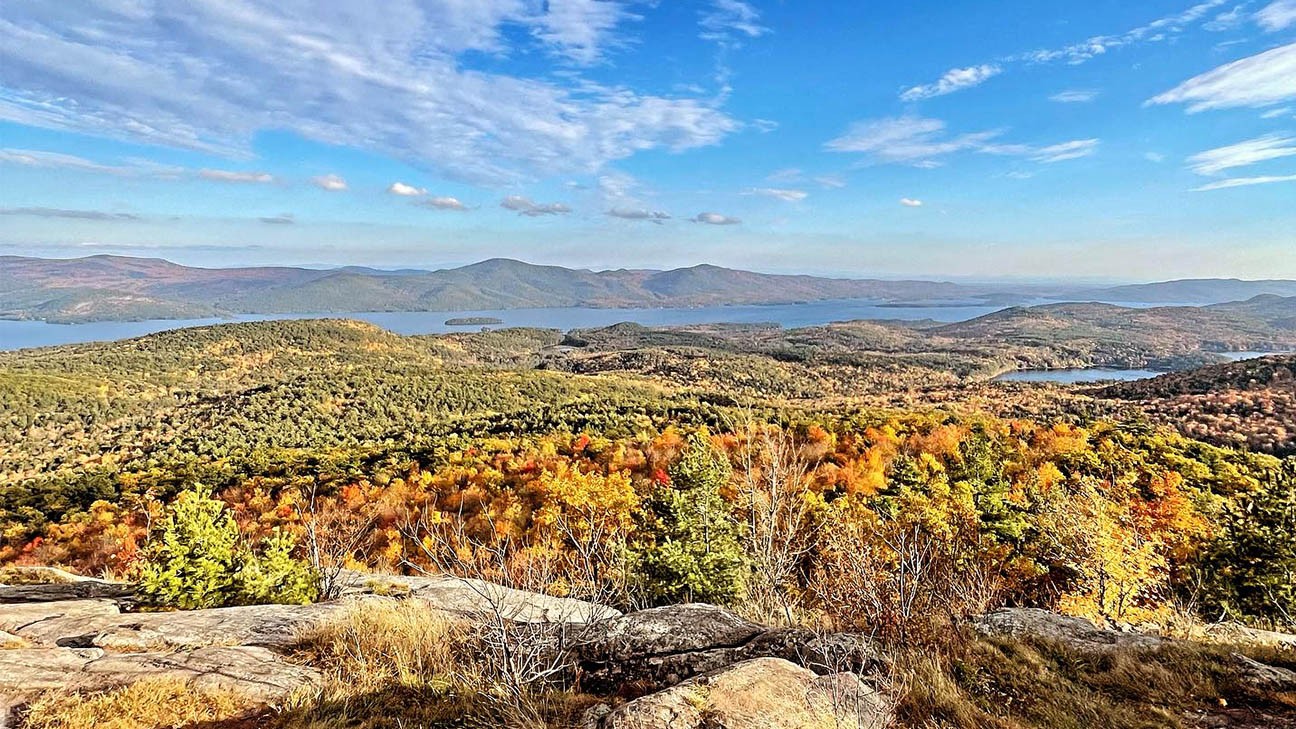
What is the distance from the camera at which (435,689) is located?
495 centimetres

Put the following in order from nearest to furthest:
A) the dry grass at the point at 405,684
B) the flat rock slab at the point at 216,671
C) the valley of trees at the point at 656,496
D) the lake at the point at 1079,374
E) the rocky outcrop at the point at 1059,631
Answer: the dry grass at the point at 405,684 < the flat rock slab at the point at 216,671 < the rocky outcrop at the point at 1059,631 < the valley of trees at the point at 656,496 < the lake at the point at 1079,374

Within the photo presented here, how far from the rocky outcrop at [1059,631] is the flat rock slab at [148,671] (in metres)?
Answer: 7.28

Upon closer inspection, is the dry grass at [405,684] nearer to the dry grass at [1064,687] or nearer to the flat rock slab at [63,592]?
the dry grass at [1064,687]

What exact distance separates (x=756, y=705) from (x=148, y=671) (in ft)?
18.0

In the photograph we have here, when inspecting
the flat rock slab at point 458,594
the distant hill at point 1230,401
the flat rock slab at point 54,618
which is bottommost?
the distant hill at point 1230,401

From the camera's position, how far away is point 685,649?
582 centimetres

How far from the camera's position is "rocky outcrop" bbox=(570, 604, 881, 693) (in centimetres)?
530

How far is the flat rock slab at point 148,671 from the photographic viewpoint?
4.73 meters

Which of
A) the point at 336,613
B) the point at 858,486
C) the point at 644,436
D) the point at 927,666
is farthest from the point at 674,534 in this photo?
the point at 644,436

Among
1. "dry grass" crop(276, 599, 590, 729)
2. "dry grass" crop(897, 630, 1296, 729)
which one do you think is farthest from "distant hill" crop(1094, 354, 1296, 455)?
"dry grass" crop(276, 599, 590, 729)

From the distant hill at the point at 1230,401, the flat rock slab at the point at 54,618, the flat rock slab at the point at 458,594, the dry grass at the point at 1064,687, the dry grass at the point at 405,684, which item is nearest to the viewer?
the dry grass at the point at 1064,687

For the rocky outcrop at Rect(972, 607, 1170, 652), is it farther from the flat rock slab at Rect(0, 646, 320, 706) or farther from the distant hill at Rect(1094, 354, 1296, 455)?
the distant hill at Rect(1094, 354, 1296, 455)

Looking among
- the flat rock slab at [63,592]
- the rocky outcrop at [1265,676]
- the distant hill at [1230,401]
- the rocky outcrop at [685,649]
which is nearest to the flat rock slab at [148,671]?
the rocky outcrop at [685,649]

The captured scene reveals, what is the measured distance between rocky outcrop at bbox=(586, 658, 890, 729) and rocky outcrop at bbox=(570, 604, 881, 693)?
41 centimetres
